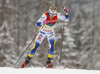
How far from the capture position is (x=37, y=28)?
196 inches

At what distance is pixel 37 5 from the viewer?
16.5 feet

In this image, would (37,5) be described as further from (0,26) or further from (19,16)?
(0,26)

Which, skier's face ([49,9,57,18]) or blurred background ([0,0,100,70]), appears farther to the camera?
blurred background ([0,0,100,70])

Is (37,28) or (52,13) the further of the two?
(37,28)

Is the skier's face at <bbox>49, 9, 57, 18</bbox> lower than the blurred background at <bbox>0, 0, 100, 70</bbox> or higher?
higher

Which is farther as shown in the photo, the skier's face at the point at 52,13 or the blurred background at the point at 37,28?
the blurred background at the point at 37,28

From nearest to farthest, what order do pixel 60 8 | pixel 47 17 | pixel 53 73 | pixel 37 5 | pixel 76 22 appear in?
pixel 53 73
pixel 47 17
pixel 60 8
pixel 37 5
pixel 76 22

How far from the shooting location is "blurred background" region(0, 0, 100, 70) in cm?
508

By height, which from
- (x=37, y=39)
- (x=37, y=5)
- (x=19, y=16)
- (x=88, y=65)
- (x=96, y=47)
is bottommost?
(x=88, y=65)

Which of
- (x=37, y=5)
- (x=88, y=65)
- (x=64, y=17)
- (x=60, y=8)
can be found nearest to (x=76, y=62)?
(x=88, y=65)

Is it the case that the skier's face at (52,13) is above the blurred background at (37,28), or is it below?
above

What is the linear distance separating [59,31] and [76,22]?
0.95 metres

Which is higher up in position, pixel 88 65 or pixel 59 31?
pixel 59 31

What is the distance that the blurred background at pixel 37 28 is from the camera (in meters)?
5.08
